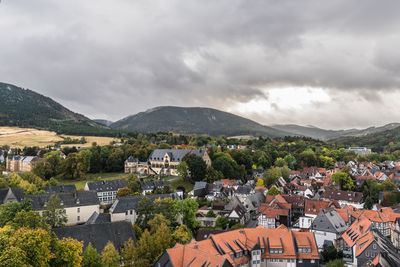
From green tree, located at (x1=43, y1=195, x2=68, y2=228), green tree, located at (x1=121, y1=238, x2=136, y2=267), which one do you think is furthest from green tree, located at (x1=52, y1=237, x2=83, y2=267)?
green tree, located at (x1=43, y1=195, x2=68, y2=228)

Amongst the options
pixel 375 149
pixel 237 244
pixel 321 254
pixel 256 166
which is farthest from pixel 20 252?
pixel 375 149

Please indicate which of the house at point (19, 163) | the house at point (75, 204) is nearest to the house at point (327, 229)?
the house at point (75, 204)

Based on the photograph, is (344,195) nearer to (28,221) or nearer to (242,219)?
(242,219)

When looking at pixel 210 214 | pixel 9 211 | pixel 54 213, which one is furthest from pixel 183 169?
pixel 9 211

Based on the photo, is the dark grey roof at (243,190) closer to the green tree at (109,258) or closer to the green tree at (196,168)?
the green tree at (196,168)

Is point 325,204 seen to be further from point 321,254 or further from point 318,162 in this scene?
point 318,162
